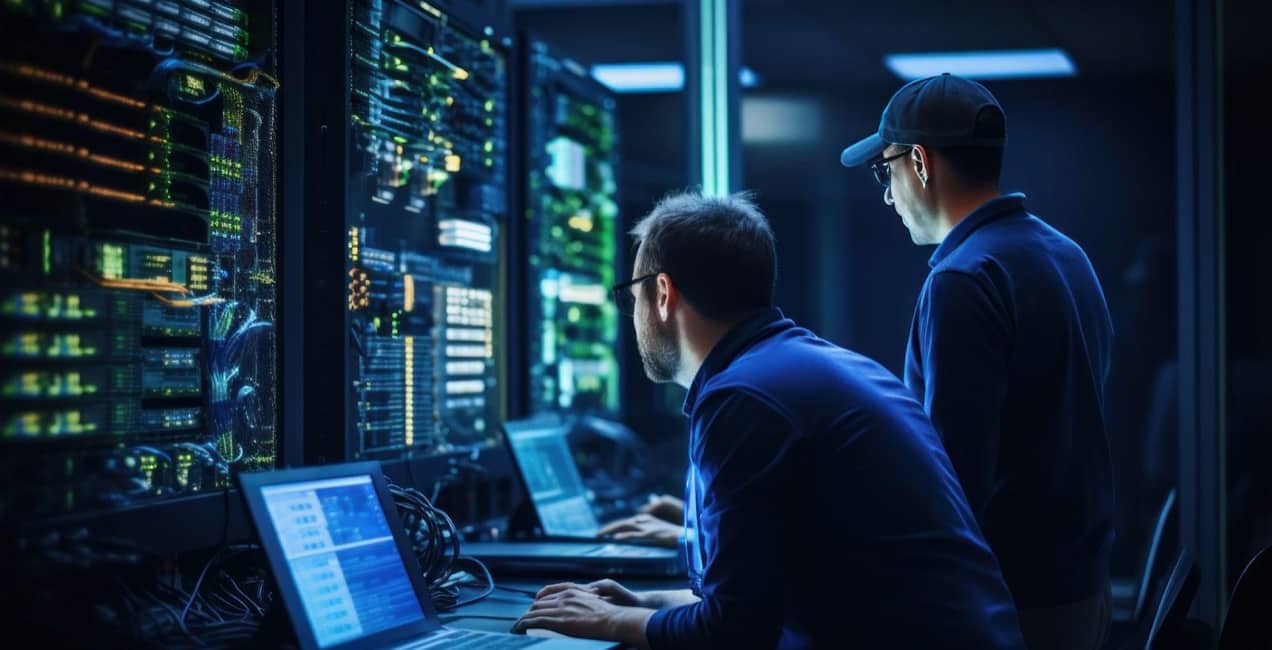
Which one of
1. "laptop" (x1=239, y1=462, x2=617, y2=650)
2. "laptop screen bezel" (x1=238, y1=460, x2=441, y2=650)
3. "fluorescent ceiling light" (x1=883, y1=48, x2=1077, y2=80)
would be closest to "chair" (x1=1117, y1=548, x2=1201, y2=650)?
"laptop" (x1=239, y1=462, x2=617, y2=650)

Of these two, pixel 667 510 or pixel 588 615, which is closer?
pixel 588 615

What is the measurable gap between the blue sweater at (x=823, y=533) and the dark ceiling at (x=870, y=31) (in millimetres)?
3695

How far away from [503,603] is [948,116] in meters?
1.10

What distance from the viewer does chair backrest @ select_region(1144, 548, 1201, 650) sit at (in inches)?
64.1

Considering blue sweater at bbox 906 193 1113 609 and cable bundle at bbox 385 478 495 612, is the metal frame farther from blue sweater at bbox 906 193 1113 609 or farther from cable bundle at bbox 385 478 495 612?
cable bundle at bbox 385 478 495 612

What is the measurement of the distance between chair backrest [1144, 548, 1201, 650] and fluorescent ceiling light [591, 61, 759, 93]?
4.35 meters

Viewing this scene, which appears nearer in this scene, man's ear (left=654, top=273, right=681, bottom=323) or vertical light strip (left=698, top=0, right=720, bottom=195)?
man's ear (left=654, top=273, right=681, bottom=323)

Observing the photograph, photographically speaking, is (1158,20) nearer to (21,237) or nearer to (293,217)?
(293,217)

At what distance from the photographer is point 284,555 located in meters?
1.49

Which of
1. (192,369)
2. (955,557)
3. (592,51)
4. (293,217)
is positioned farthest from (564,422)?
(592,51)

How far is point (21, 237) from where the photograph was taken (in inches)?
56.0

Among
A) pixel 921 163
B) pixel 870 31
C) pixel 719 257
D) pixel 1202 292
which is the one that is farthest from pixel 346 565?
pixel 870 31

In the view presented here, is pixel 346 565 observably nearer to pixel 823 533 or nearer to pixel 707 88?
pixel 823 533

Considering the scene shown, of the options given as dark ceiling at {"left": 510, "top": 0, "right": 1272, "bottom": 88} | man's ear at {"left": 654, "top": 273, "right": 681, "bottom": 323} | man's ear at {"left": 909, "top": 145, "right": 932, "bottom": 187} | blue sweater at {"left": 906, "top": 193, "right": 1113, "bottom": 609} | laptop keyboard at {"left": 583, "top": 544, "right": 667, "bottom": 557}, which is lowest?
laptop keyboard at {"left": 583, "top": 544, "right": 667, "bottom": 557}
